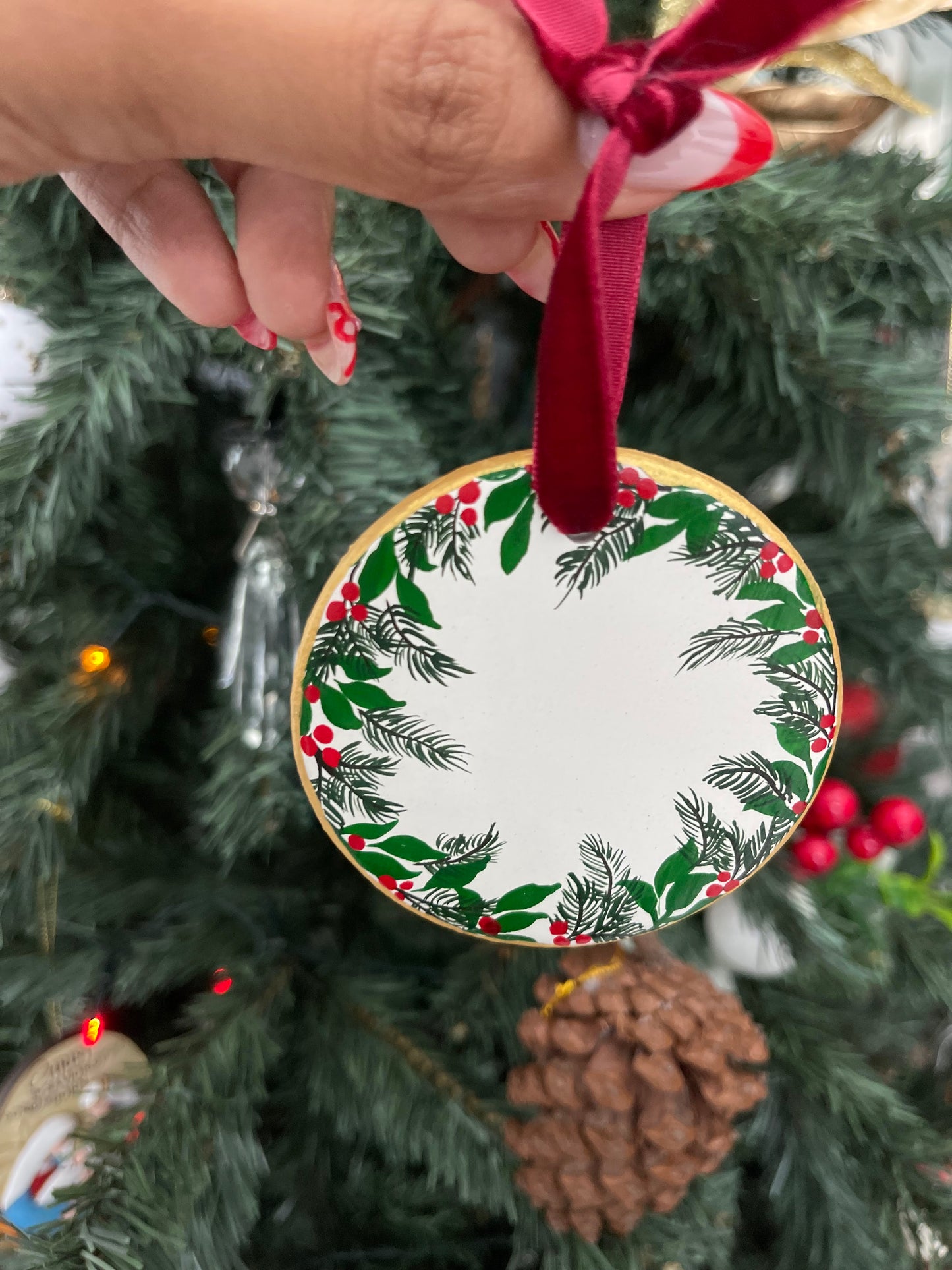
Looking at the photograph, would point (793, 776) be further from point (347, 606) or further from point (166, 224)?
point (166, 224)

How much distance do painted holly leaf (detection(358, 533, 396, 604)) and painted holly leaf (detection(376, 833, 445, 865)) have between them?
12 cm

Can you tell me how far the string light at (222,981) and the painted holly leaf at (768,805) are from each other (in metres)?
0.37

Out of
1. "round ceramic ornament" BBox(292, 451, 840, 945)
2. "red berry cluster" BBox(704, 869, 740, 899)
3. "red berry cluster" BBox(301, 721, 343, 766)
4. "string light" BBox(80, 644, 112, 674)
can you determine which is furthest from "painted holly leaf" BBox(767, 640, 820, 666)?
"string light" BBox(80, 644, 112, 674)

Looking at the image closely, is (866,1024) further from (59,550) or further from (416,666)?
(59,550)

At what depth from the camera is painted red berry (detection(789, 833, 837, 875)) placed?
558 mm

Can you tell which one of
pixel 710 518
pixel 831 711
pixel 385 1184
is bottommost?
pixel 385 1184

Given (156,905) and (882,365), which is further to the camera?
(156,905)

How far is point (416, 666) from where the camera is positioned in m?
0.38

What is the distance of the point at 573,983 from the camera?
1.53 ft

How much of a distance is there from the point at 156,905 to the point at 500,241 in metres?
0.50

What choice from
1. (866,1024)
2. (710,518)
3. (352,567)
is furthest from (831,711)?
(866,1024)

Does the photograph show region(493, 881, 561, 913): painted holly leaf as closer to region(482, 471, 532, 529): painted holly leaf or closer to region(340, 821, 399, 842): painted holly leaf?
region(340, 821, 399, 842): painted holly leaf

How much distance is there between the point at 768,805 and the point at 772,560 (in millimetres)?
128

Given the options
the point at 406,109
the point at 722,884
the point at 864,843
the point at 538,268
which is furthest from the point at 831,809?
the point at 406,109
